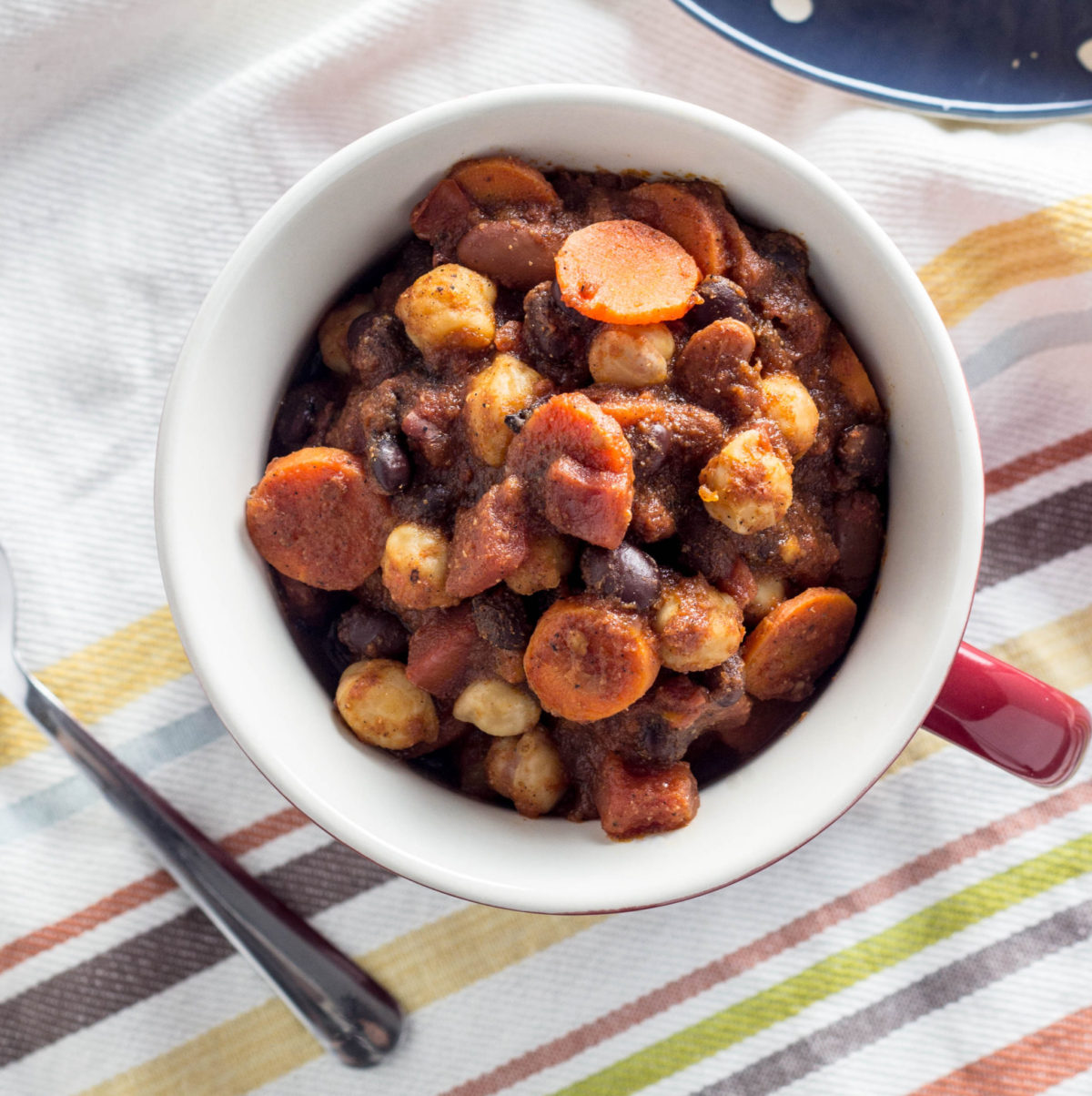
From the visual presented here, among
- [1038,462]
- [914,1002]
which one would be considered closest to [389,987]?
[914,1002]

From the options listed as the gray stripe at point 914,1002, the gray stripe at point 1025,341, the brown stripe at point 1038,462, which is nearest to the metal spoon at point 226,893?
the gray stripe at point 914,1002

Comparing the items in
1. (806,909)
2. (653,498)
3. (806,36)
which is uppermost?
(806,36)

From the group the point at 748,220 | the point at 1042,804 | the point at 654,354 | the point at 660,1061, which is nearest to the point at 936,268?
the point at 748,220

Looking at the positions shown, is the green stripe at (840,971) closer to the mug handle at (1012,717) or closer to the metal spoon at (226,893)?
the metal spoon at (226,893)

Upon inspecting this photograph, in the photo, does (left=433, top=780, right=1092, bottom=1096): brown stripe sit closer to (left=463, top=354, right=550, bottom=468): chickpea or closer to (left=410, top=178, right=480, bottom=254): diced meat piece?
(left=463, top=354, right=550, bottom=468): chickpea

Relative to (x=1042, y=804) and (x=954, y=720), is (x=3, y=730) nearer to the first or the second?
(x=954, y=720)

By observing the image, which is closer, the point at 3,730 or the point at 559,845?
the point at 559,845
